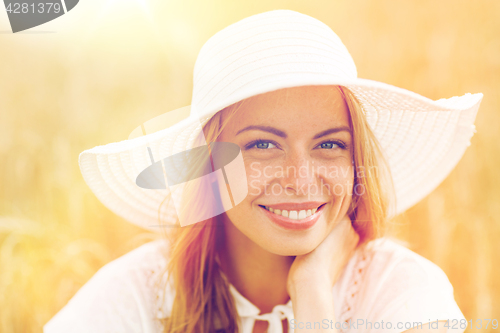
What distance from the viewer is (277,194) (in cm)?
73

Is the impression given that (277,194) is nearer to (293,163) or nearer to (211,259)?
(293,163)

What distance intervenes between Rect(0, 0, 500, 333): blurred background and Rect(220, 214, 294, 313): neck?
537mm

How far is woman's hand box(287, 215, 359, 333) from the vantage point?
2.35ft

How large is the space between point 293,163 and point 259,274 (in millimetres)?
399

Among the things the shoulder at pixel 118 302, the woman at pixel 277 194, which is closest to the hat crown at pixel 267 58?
the woman at pixel 277 194

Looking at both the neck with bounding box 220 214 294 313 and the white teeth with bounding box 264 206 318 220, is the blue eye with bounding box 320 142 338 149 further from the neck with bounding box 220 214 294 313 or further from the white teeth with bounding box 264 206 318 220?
the neck with bounding box 220 214 294 313

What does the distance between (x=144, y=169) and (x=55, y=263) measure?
64 cm

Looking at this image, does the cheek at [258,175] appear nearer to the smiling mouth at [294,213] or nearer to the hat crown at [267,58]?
the smiling mouth at [294,213]

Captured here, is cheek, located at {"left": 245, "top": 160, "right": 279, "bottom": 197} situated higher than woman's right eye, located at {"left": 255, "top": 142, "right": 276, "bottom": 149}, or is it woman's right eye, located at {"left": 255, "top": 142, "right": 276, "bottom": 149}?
woman's right eye, located at {"left": 255, "top": 142, "right": 276, "bottom": 149}

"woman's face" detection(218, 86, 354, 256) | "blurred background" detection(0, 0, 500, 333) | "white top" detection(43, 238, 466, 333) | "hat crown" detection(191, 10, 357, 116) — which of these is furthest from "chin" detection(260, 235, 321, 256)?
"blurred background" detection(0, 0, 500, 333)

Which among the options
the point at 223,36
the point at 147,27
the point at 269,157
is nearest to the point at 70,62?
the point at 147,27

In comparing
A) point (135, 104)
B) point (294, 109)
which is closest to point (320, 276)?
point (294, 109)

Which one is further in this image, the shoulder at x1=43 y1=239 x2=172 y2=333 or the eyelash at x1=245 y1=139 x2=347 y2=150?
the shoulder at x1=43 y1=239 x2=172 y2=333

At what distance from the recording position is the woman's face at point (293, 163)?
681mm
